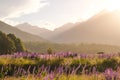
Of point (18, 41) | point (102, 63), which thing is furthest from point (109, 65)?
point (18, 41)

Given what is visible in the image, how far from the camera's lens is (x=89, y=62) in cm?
2181

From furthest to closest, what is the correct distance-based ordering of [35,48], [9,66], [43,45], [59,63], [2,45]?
[43,45]
[35,48]
[2,45]
[59,63]
[9,66]

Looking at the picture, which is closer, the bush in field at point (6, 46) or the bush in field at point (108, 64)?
the bush in field at point (108, 64)

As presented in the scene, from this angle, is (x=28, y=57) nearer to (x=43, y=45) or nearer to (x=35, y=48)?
(x=35, y=48)

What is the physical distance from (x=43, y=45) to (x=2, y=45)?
156 meters

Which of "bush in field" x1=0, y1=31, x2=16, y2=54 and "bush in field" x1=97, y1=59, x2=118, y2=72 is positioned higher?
"bush in field" x1=0, y1=31, x2=16, y2=54

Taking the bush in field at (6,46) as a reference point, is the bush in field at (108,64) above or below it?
below

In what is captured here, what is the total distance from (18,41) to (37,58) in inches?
906

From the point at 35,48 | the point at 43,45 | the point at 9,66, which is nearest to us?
the point at 9,66

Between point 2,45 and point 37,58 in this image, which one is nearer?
point 37,58

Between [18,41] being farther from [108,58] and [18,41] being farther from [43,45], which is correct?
[43,45]

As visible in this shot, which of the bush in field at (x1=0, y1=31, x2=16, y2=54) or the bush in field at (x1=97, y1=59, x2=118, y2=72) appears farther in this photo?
the bush in field at (x1=0, y1=31, x2=16, y2=54)

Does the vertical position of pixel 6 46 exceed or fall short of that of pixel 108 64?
it exceeds it

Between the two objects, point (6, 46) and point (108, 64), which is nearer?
point (108, 64)
